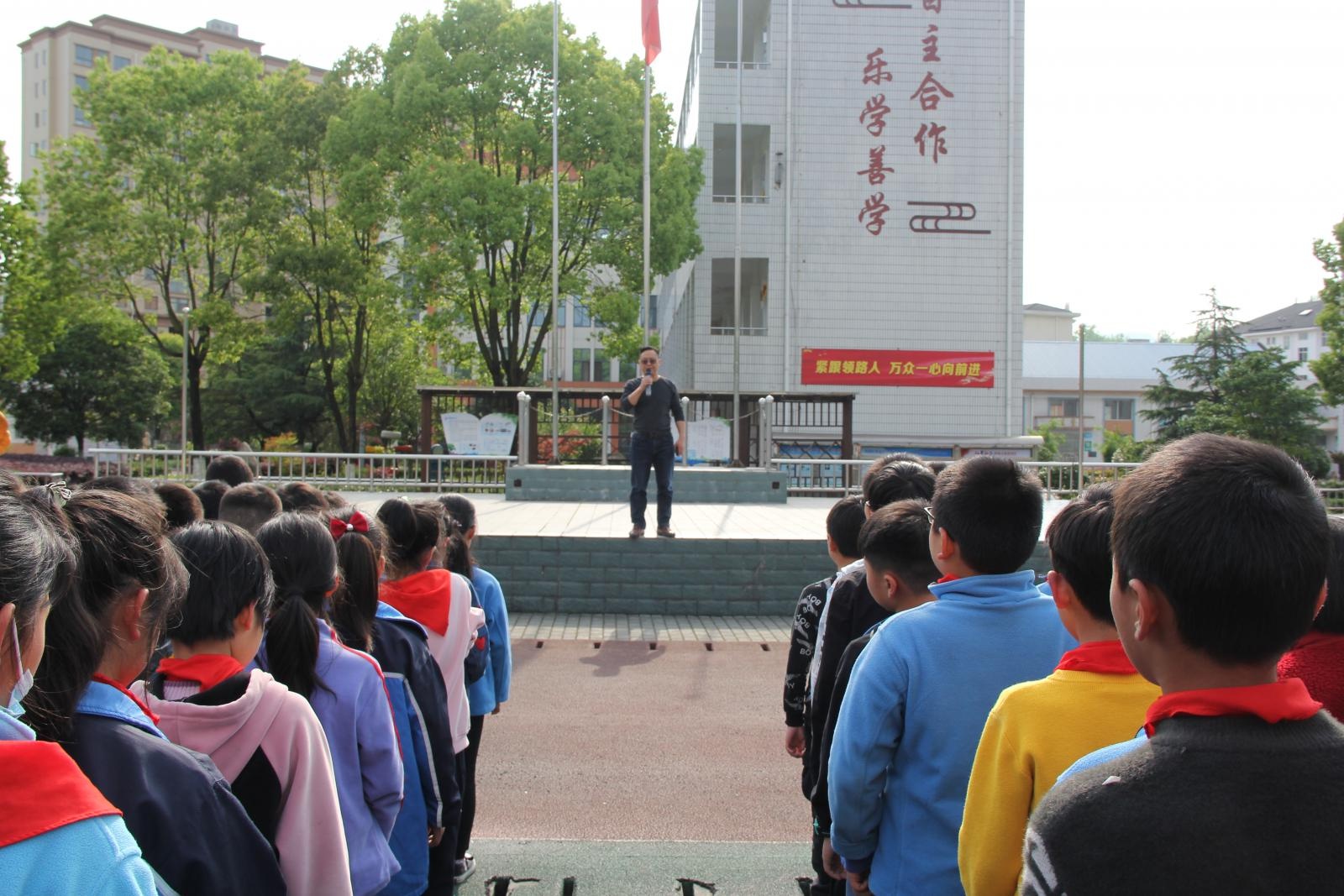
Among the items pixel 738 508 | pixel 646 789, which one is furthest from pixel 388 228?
pixel 646 789

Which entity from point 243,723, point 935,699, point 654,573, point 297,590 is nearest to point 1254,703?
point 935,699

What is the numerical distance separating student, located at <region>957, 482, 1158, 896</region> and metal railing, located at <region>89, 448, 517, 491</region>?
637 inches

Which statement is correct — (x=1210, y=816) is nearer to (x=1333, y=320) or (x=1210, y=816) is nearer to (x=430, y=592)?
(x=430, y=592)

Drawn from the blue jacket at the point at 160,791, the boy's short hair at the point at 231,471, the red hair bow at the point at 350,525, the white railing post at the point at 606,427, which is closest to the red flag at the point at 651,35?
the white railing post at the point at 606,427

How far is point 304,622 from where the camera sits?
2588mm

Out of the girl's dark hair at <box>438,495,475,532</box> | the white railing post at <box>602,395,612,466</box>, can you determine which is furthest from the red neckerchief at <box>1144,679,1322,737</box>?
the white railing post at <box>602,395,612,466</box>

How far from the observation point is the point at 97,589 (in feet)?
5.50

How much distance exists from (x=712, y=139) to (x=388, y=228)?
9490 millimetres

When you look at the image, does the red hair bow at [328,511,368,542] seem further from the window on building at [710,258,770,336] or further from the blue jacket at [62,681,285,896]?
the window on building at [710,258,770,336]

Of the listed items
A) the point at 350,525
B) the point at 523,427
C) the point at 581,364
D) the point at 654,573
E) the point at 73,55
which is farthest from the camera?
the point at 73,55

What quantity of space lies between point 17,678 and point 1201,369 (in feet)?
129

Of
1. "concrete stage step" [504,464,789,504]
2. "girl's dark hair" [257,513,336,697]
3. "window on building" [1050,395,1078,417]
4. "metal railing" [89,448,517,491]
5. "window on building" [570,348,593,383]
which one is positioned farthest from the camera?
"window on building" [1050,395,1078,417]

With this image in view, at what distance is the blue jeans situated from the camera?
11.0 metres

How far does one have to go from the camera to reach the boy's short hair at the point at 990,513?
2.46 m
